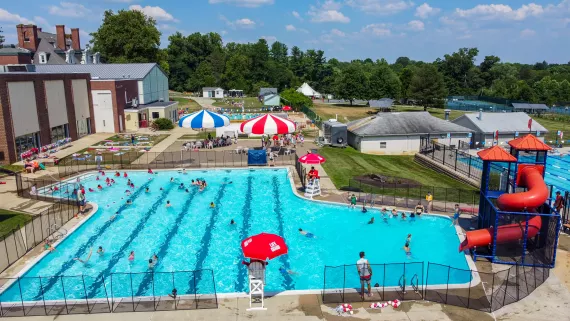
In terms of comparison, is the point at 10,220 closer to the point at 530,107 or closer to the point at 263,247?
the point at 263,247

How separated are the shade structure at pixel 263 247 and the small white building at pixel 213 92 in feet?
348

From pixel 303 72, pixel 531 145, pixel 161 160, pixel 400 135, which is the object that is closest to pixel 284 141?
pixel 400 135

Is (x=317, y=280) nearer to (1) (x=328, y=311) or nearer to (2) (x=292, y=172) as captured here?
(1) (x=328, y=311)

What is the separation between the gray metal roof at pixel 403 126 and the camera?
42.8 metres

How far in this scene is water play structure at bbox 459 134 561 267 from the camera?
666 inches

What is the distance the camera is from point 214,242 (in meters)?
22.3

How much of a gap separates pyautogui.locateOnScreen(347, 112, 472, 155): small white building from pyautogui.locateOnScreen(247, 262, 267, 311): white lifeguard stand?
29.8m

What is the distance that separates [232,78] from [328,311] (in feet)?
399

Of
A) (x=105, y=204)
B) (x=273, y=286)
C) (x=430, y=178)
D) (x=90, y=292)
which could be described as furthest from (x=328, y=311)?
(x=430, y=178)

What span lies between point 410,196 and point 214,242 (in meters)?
13.0

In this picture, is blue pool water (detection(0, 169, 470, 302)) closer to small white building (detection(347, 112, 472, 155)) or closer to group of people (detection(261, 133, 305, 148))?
group of people (detection(261, 133, 305, 148))

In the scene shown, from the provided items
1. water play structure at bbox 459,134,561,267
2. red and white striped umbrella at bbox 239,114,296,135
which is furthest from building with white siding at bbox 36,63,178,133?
water play structure at bbox 459,134,561,267

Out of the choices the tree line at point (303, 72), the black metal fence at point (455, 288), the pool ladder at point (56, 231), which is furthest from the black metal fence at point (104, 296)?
the tree line at point (303, 72)

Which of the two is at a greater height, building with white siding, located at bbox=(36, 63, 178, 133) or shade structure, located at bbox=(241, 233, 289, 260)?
building with white siding, located at bbox=(36, 63, 178, 133)
